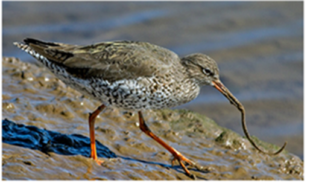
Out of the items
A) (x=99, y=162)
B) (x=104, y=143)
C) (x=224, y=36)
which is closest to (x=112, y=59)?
(x=104, y=143)

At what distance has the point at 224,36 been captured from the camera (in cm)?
1070

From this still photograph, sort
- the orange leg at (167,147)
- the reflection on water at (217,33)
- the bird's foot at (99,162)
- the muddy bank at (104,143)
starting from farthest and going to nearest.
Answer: the reflection on water at (217,33)
the orange leg at (167,147)
the bird's foot at (99,162)
the muddy bank at (104,143)

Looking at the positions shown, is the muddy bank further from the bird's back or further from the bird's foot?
the bird's back

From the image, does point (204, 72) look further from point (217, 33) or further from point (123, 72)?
point (217, 33)

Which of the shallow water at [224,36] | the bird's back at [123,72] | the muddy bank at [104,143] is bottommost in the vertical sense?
the muddy bank at [104,143]

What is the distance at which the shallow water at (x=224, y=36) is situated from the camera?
9125mm

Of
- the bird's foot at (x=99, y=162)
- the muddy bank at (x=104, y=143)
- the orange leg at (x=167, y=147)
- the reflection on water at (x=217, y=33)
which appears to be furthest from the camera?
the reflection on water at (x=217, y=33)

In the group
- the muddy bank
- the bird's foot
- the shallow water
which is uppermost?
the shallow water

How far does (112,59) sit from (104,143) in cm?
126

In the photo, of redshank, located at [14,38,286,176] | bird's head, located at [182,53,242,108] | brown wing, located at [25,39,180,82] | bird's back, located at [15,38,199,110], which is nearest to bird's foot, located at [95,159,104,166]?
redshank, located at [14,38,286,176]

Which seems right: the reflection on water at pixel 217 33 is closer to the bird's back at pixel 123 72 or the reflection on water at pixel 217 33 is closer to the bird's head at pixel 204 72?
the bird's head at pixel 204 72

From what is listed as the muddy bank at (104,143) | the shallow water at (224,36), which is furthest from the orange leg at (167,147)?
the shallow water at (224,36)

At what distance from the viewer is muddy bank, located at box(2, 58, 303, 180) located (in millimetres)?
5508

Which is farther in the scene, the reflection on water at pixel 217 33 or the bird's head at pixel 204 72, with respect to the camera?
the reflection on water at pixel 217 33
